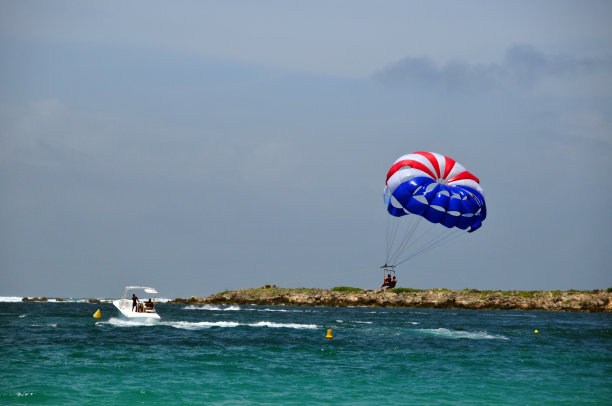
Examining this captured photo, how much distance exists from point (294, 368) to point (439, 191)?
53.6ft

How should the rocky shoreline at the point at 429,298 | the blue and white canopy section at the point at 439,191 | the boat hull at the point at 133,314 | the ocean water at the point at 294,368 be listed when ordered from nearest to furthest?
the ocean water at the point at 294,368 → the blue and white canopy section at the point at 439,191 → the boat hull at the point at 133,314 → the rocky shoreline at the point at 429,298

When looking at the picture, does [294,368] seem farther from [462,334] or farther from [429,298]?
[429,298]

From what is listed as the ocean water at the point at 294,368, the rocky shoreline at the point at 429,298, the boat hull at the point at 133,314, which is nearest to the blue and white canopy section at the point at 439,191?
the ocean water at the point at 294,368

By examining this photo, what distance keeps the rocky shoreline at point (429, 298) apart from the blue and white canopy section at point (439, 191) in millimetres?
72964

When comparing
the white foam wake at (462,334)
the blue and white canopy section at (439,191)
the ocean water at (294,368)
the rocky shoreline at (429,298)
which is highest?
the blue and white canopy section at (439,191)

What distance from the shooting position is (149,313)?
55406 mm

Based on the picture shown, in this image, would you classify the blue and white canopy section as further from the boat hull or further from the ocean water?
the boat hull

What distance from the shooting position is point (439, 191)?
41.4 m

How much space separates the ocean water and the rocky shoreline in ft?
212

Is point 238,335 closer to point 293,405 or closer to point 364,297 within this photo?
point 293,405

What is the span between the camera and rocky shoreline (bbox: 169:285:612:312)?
110m

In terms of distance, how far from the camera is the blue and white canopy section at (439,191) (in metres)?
41.3

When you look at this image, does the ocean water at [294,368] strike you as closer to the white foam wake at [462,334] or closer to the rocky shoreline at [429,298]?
the white foam wake at [462,334]

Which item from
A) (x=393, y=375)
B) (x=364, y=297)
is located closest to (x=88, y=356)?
(x=393, y=375)
